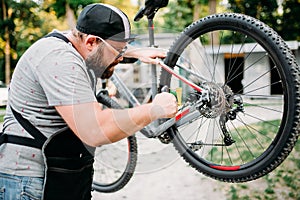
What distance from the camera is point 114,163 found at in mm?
3178

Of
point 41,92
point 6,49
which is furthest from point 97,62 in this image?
point 6,49

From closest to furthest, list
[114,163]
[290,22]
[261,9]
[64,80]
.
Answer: [64,80], [114,163], [261,9], [290,22]

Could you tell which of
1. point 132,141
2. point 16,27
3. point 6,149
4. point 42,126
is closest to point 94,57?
point 42,126

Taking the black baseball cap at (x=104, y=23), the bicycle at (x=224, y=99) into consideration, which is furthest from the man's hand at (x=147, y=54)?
the black baseball cap at (x=104, y=23)

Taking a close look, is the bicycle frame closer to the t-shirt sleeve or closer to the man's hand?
the man's hand

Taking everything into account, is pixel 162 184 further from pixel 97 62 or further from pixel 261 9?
pixel 261 9

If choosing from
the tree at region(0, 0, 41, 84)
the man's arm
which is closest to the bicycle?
the man's arm

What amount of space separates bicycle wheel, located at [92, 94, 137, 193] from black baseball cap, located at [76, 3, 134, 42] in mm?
1188

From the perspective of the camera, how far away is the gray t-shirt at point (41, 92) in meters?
1.23

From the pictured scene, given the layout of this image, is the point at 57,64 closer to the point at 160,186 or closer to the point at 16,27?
the point at 160,186

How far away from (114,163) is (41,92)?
6.34 ft

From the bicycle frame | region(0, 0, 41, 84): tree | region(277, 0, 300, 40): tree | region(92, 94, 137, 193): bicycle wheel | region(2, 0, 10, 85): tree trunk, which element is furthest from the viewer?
region(277, 0, 300, 40): tree

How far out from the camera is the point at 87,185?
66.8 inches

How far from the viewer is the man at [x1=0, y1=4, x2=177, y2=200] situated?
1.23 m
